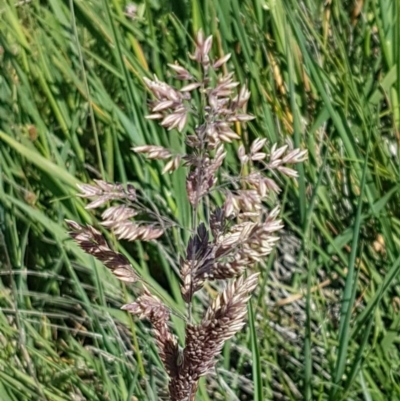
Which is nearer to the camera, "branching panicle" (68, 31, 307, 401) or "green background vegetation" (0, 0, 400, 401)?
"branching panicle" (68, 31, 307, 401)

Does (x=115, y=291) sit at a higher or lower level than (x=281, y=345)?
higher

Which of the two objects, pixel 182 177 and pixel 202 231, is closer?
pixel 202 231

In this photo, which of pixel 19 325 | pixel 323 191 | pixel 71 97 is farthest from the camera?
pixel 71 97

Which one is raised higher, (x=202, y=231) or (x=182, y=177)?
(x=202, y=231)

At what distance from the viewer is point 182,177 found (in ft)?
4.33

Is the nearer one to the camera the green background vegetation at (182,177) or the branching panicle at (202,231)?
the branching panicle at (202,231)

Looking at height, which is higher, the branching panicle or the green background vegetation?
the branching panicle

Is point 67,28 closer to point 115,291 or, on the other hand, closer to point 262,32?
point 262,32

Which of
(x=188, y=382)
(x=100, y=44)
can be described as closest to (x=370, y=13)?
(x=100, y=44)

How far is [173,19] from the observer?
1450 mm

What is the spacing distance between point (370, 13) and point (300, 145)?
474 millimetres

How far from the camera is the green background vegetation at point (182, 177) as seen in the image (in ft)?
3.90

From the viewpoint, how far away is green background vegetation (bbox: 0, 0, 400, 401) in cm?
119

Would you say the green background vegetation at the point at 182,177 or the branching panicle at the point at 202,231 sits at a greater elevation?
the branching panicle at the point at 202,231
